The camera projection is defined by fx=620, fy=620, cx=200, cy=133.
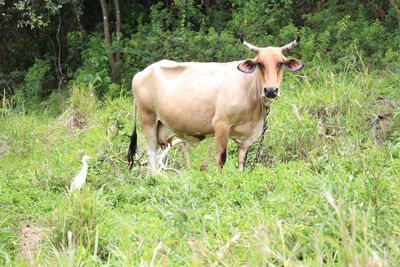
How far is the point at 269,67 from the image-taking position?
5934mm

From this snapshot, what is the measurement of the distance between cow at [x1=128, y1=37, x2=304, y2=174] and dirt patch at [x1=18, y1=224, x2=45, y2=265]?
2183 millimetres

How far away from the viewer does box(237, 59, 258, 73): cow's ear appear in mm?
6102

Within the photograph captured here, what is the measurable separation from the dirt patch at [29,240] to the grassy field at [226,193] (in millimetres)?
17

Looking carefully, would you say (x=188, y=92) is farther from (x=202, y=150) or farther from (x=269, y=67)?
(x=202, y=150)

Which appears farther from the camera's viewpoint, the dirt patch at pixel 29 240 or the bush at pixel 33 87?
the bush at pixel 33 87

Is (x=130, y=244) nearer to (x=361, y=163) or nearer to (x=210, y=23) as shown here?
(x=361, y=163)

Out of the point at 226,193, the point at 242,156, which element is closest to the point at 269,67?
the point at 242,156

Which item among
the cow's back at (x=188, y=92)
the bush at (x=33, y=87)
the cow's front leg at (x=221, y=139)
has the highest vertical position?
the cow's back at (x=188, y=92)

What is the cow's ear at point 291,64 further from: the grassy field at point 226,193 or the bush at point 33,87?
the bush at point 33,87

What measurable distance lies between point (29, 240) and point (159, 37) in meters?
7.45

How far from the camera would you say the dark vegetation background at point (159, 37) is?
10.1m

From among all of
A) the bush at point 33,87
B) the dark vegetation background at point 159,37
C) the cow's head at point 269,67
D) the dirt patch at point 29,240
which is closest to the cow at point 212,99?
the cow's head at point 269,67

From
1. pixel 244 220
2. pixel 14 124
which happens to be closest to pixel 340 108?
pixel 244 220

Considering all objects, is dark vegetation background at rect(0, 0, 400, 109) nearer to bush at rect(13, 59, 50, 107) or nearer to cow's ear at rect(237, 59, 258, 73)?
bush at rect(13, 59, 50, 107)
